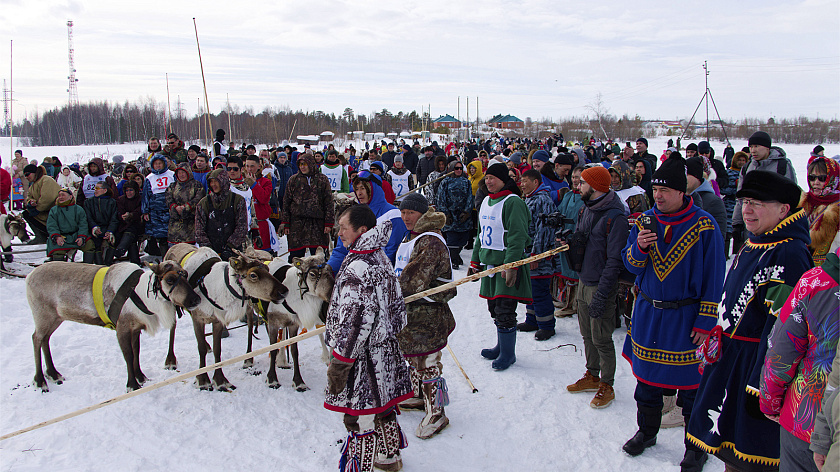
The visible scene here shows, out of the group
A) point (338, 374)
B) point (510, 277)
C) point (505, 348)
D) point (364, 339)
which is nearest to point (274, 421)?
point (338, 374)

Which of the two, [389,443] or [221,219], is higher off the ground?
[221,219]

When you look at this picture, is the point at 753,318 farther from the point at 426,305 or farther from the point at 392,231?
the point at 392,231

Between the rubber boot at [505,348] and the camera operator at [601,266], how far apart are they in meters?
0.81

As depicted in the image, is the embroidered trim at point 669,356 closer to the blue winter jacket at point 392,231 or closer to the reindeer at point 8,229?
the blue winter jacket at point 392,231

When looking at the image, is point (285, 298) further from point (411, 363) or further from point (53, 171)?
point (53, 171)

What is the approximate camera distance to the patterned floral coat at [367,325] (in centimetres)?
290

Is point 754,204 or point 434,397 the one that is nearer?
point 754,204

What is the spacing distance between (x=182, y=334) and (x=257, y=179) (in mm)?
3356

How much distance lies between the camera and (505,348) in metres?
5.14

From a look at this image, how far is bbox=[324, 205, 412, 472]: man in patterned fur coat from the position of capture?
2906mm

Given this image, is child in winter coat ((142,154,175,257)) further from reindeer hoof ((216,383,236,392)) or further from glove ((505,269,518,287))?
glove ((505,269,518,287))

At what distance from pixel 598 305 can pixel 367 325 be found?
2.15 metres

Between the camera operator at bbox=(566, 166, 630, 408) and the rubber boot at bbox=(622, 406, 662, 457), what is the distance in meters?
0.68

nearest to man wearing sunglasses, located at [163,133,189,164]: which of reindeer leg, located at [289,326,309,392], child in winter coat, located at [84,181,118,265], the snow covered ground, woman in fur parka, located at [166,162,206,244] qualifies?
child in winter coat, located at [84,181,118,265]
